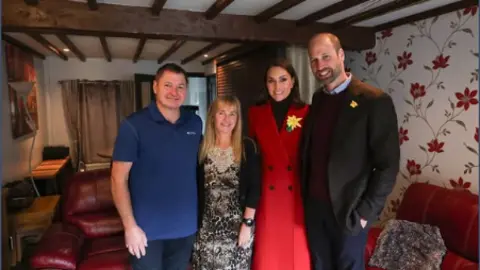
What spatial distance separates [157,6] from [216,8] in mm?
393

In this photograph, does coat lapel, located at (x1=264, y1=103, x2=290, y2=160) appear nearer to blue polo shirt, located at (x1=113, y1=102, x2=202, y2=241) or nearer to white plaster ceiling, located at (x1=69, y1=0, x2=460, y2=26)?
blue polo shirt, located at (x1=113, y1=102, x2=202, y2=241)

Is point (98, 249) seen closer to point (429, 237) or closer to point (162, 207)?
point (162, 207)

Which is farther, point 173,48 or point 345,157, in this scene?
point 173,48

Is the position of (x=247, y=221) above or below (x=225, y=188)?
below

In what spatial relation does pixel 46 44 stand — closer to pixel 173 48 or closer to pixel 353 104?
pixel 173 48

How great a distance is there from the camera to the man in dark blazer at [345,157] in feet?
4.77

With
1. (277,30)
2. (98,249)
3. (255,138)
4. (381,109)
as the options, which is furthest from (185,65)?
(381,109)

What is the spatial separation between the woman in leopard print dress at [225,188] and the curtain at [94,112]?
4150 millimetres

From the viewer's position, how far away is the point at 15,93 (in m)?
3.66

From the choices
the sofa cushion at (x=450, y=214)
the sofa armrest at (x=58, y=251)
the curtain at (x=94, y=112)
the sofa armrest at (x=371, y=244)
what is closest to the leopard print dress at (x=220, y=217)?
the sofa armrest at (x=58, y=251)

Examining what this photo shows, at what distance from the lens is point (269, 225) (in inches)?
71.2

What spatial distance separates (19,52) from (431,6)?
392 centimetres

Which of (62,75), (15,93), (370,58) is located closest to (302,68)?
(370,58)

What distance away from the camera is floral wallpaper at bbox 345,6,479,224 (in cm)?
245
